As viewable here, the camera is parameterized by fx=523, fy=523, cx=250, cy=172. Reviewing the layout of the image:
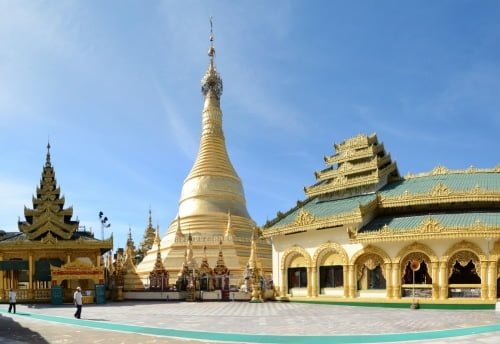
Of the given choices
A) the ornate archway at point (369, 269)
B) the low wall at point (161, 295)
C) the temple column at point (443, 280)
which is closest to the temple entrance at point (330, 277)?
the ornate archway at point (369, 269)

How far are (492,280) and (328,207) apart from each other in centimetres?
1090

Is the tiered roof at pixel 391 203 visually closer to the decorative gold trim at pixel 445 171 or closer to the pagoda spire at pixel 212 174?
the decorative gold trim at pixel 445 171

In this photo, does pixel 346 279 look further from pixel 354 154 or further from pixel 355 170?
pixel 354 154

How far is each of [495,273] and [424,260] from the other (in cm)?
345

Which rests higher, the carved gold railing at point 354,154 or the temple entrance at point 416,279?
the carved gold railing at point 354,154

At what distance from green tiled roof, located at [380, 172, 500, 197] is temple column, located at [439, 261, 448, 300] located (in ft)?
15.0

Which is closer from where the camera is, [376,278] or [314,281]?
[376,278]

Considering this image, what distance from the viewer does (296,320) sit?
1966 cm

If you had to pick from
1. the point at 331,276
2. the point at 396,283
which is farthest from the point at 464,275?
the point at 331,276

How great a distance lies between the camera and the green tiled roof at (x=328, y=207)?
3111cm

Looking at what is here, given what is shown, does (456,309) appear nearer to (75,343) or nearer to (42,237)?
(75,343)

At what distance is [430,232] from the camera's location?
26.5m

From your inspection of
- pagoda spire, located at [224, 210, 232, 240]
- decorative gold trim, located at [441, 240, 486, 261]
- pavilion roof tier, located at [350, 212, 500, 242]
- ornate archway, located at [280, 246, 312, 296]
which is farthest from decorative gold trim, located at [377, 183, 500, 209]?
pagoda spire, located at [224, 210, 232, 240]

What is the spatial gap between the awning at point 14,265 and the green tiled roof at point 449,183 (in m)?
23.8
